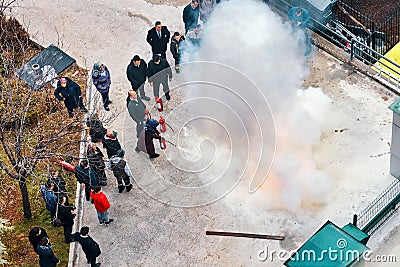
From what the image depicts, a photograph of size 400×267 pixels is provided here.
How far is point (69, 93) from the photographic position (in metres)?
19.9

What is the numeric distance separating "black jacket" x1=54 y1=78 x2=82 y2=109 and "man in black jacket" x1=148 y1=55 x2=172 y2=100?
66.5 inches

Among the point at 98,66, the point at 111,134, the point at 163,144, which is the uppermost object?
the point at 98,66

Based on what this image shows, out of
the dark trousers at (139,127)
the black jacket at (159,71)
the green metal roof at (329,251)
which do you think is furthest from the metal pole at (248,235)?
→ the black jacket at (159,71)

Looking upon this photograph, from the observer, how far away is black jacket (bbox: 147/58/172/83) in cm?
2030

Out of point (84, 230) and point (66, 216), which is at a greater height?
point (66, 216)

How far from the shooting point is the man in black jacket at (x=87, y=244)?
16.7m

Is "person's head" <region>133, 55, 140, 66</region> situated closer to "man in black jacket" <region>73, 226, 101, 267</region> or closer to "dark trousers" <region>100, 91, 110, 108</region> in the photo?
"dark trousers" <region>100, 91, 110, 108</region>

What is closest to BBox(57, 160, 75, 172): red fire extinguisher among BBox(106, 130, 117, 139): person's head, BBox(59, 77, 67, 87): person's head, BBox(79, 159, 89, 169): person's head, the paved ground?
BBox(79, 159, 89, 169): person's head

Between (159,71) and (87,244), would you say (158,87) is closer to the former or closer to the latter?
(159,71)

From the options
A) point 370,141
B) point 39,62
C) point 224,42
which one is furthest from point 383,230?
point 39,62

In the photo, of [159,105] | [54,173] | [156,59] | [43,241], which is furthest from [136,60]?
[43,241]

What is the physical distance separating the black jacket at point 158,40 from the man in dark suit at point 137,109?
1.78 m

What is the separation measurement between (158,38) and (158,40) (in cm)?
5

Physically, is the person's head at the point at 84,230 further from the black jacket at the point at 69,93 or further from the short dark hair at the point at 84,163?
the black jacket at the point at 69,93
